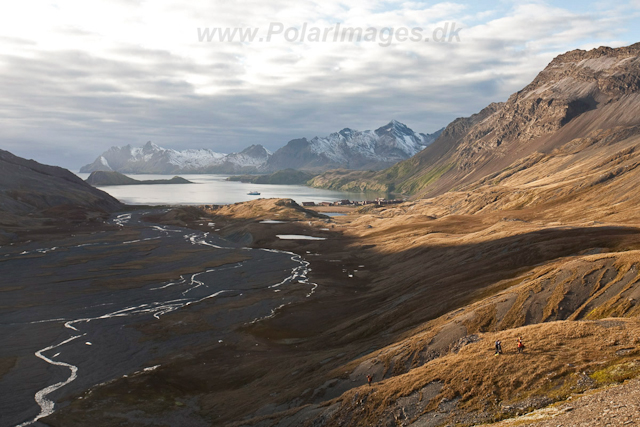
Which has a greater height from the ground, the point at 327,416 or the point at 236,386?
the point at 327,416

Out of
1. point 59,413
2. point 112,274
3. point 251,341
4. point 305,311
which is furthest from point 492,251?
point 112,274

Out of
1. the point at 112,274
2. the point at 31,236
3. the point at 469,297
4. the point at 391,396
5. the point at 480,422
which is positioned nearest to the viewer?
the point at 480,422

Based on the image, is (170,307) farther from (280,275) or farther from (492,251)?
(492,251)

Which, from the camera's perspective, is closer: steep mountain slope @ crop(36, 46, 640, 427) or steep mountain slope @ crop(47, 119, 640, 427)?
steep mountain slope @ crop(47, 119, 640, 427)

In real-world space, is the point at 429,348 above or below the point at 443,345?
below

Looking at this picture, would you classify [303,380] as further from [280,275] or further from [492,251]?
[280,275]

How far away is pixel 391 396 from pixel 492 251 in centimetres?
7032

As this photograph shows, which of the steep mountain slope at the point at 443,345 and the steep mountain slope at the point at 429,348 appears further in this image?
the steep mountain slope at the point at 429,348

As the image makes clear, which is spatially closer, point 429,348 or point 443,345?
point 429,348

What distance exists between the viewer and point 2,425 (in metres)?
52.7

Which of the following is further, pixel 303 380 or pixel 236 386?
A: pixel 236 386

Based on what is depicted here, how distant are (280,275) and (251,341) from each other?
52718mm

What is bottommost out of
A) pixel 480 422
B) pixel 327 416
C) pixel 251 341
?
pixel 251 341

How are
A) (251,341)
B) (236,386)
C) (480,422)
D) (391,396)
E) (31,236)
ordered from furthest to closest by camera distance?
(31,236) → (251,341) → (236,386) → (391,396) → (480,422)
